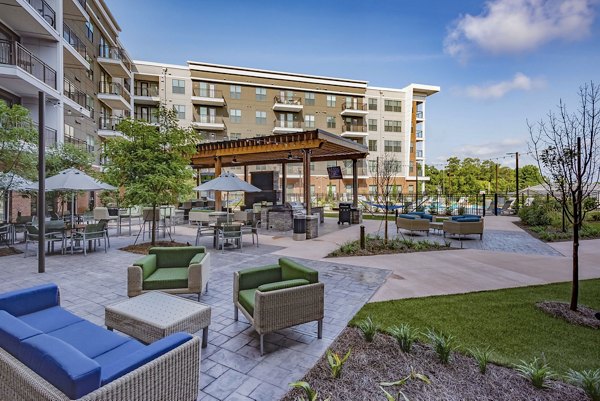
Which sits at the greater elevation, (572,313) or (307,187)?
(307,187)

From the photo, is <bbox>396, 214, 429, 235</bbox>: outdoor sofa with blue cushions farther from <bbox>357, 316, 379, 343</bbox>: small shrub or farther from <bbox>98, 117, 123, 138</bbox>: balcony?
<bbox>98, 117, 123, 138</bbox>: balcony

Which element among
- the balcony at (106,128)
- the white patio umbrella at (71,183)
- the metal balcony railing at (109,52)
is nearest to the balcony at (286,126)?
the metal balcony railing at (109,52)

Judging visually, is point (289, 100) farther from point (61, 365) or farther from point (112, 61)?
point (61, 365)

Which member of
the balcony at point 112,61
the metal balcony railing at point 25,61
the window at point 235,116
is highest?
the balcony at point 112,61

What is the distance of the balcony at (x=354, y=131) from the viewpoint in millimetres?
41094

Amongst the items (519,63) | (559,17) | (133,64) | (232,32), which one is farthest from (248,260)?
(133,64)

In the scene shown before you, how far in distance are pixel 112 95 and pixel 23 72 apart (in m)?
12.5

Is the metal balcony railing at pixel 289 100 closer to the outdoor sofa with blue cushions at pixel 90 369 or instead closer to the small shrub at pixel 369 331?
the small shrub at pixel 369 331

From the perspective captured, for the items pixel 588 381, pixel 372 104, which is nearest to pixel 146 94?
pixel 372 104

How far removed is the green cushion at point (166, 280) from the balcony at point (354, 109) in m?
39.0

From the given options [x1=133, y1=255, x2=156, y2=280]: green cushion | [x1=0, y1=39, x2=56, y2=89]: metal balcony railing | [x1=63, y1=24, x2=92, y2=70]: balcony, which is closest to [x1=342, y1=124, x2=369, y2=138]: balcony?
[x1=63, y1=24, x2=92, y2=70]: balcony

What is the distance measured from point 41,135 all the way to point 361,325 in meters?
8.10

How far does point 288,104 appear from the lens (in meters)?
38.9

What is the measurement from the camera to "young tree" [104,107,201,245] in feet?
29.7
